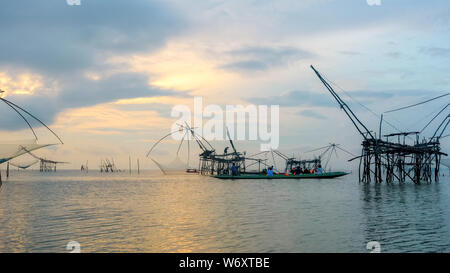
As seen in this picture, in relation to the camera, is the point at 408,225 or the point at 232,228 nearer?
the point at 232,228

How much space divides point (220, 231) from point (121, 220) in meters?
5.70

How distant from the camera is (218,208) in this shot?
77.2 ft

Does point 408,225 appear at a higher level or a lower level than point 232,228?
higher

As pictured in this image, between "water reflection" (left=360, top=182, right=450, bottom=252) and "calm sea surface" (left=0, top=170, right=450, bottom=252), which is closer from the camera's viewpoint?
"water reflection" (left=360, top=182, right=450, bottom=252)

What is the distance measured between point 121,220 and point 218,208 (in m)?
A: 6.57

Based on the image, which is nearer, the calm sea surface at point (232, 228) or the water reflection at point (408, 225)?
the water reflection at point (408, 225)
